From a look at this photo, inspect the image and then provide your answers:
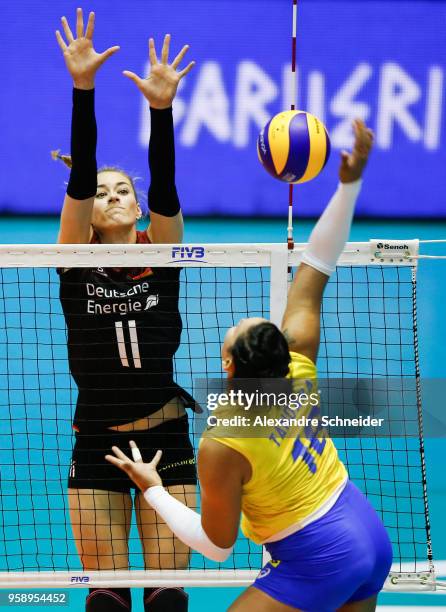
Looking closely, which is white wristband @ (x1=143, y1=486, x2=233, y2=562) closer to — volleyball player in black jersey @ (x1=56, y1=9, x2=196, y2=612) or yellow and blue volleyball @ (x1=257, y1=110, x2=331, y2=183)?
volleyball player in black jersey @ (x1=56, y1=9, x2=196, y2=612)

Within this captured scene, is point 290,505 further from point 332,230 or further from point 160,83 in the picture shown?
point 160,83

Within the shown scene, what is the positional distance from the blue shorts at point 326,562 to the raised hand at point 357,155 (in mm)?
1068

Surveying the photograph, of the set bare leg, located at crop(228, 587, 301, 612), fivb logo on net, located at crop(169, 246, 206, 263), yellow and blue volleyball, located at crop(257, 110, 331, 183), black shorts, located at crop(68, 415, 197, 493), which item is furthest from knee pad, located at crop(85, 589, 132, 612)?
yellow and blue volleyball, located at crop(257, 110, 331, 183)

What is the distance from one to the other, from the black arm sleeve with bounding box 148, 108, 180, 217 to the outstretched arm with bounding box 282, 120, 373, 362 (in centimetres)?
89

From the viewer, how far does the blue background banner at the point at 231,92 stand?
859 centimetres

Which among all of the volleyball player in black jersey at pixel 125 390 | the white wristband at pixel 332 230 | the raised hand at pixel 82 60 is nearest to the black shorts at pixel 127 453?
the volleyball player in black jersey at pixel 125 390

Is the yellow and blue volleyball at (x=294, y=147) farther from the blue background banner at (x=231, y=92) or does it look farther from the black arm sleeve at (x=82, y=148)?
the blue background banner at (x=231, y=92)

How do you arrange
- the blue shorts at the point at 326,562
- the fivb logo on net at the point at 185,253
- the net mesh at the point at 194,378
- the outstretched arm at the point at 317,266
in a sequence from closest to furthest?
the blue shorts at the point at 326,562
the outstretched arm at the point at 317,266
the fivb logo on net at the point at 185,253
the net mesh at the point at 194,378

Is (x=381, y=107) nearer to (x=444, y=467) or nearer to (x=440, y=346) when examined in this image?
(x=440, y=346)

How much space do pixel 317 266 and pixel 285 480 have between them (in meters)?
0.74

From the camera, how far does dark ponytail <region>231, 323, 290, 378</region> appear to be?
2.97 metres

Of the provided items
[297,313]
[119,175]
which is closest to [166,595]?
[297,313]

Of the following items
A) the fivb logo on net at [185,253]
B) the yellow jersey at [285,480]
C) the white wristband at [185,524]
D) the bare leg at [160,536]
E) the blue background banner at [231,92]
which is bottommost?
the bare leg at [160,536]

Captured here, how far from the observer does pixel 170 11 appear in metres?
8.72
